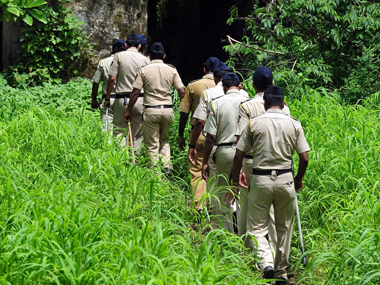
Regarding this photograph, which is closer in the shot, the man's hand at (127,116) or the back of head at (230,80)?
the back of head at (230,80)

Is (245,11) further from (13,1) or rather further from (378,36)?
(13,1)

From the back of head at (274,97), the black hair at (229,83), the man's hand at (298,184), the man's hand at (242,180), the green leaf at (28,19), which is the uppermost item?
the green leaf at (28,19)

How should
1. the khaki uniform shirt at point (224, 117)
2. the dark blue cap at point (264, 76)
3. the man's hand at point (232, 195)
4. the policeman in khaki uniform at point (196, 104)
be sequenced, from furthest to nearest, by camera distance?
the policeman in khaki uniform at point (196, 104)
the khaki uniform shirt at point (224, 117)
the man's hand at point (232, 195)
the dark blue cap at point (264, 76)

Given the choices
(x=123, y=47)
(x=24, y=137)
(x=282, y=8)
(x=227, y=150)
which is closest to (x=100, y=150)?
(x=24, y=137)

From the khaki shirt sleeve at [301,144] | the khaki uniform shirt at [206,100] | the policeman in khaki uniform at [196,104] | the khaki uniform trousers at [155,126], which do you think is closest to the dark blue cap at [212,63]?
the policeman in khaki uniform at [196,104]

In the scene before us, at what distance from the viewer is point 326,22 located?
9383 mm

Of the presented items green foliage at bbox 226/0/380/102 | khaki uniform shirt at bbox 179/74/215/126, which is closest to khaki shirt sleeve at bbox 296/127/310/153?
khaki uniform shirt at bbox 179/74/215/126

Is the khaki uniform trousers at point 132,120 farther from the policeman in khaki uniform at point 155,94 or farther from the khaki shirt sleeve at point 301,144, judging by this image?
the khaki shirt sleeve at point 301,144

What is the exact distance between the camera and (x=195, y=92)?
21.6 ft

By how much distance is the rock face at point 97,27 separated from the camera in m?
10.9

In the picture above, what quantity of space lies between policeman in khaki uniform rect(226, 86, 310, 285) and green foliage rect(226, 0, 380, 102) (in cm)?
417

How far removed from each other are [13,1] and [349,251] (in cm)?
446

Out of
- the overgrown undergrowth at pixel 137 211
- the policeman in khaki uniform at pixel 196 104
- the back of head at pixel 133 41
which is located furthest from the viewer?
the back of head at pixel 133 41

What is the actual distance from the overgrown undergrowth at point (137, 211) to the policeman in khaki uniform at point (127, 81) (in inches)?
18.9
